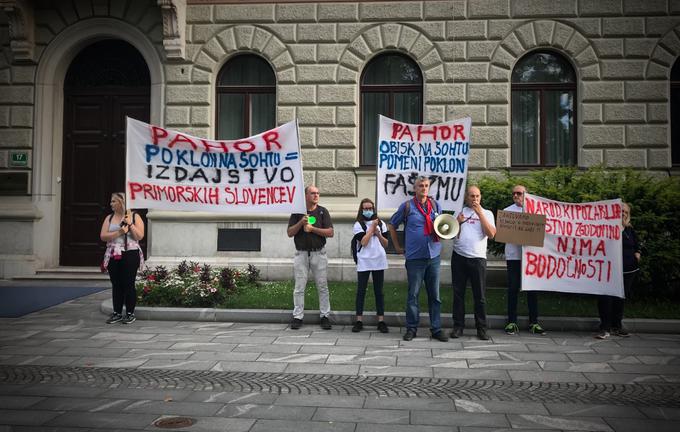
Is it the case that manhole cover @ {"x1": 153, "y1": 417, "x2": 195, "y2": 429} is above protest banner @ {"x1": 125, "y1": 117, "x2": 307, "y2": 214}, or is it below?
below

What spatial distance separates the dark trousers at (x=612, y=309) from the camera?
28.9 feet

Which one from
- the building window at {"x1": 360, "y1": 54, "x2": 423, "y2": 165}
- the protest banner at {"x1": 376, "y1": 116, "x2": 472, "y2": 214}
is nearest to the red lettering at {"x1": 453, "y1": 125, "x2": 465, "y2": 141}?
the protest banner at {"x1": 376, "y1": 116, "x2": 472, "y2": 214}

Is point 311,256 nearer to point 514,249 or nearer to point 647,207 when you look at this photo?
point 514,249

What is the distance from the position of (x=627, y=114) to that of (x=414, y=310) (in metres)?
8.05

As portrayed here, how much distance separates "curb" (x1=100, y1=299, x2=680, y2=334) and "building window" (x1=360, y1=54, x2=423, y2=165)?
5.50 m

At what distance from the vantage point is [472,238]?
28.1 ft

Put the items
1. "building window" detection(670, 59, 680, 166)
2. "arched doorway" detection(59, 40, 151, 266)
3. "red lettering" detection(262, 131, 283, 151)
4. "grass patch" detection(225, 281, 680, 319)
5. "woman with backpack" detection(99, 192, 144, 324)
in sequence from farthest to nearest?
"arched doorway" detection(59, 40, 151, 266) < "building window" detection(670, 59, 680, 166) < "grass patch" detection(225, 281, 680, 319) < "red lettering" detection(262, 131, 283, 151) < "woman with backpack" detection(99, 192, 144, 324)

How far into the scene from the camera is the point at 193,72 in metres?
14.4

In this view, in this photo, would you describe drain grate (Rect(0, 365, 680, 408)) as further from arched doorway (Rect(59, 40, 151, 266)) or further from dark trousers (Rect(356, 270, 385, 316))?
arched doorway (Rect(59, 40, 151, 266))

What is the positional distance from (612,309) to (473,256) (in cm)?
232

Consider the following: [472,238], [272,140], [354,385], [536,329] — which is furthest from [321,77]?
[354,385]

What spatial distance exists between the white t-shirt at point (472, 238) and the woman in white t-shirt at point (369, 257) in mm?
1146

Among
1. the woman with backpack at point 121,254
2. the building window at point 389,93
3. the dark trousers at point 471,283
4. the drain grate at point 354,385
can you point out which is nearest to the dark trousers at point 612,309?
the dark trousers at point 471,283

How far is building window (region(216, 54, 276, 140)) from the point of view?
48.2 ft
